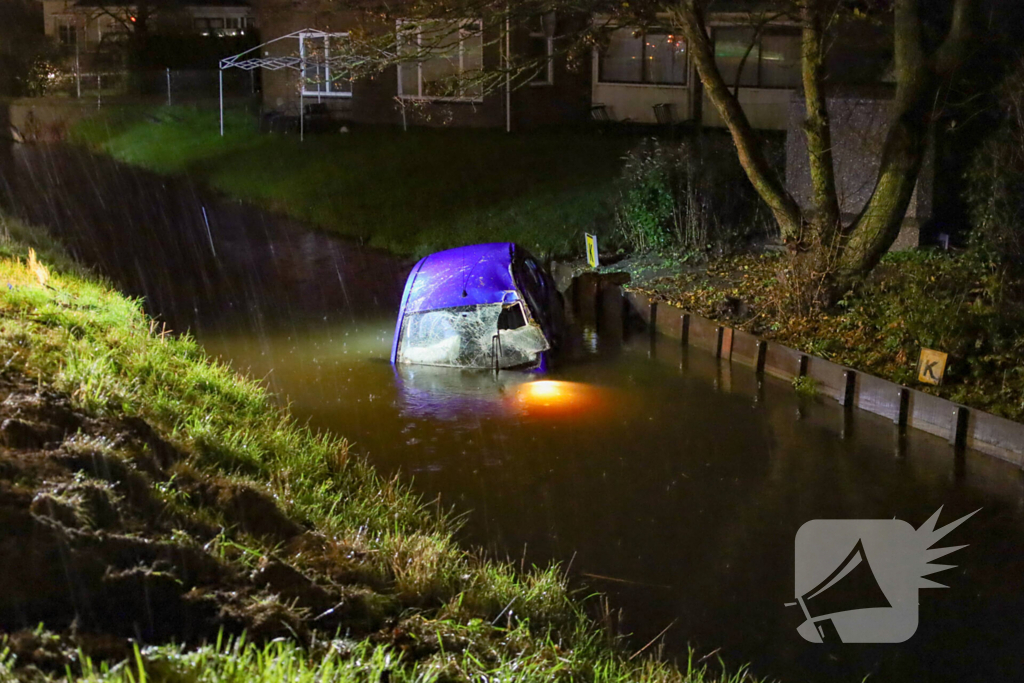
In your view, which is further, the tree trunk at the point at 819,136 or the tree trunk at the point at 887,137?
the tree trunk at the point at 819,136

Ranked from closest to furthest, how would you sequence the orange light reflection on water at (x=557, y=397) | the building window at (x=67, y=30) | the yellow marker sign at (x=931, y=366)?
the yellow marker sign at (x=931, y=366) < the orange light reflection on water at (x=557, y=397) < the building window at (x=67, y=30)

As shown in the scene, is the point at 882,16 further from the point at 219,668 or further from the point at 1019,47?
the point at 219,668

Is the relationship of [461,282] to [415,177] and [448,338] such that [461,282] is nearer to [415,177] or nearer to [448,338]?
[448,338]

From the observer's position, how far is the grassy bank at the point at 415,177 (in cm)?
1867

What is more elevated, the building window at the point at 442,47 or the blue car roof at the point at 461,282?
the building window at the point at 442,47

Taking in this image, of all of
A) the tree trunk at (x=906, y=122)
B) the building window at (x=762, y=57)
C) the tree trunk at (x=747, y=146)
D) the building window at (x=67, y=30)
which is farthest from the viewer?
the building window at (x=67, y=30)

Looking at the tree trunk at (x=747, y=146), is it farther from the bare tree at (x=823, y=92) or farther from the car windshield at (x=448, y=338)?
the car windshield at (x=448, y=338)

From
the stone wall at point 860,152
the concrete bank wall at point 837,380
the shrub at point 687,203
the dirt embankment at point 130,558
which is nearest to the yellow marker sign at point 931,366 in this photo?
the concrete bank wall at point 837,380

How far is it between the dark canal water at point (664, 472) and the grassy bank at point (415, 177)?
4064mm

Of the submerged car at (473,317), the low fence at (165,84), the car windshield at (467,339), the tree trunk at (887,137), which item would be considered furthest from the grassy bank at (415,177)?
the car windshield at (467,339)

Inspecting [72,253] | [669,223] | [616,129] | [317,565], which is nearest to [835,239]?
[669,223]

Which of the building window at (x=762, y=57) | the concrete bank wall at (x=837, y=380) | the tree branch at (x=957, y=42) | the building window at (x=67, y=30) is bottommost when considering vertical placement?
the concrete bank wall at (x=837, y=380)

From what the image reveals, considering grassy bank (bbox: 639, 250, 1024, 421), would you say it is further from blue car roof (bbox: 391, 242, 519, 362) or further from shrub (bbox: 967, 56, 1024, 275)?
blue car roof (bbox: 391, 242, 519, 362)

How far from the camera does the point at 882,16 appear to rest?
17531 mm
